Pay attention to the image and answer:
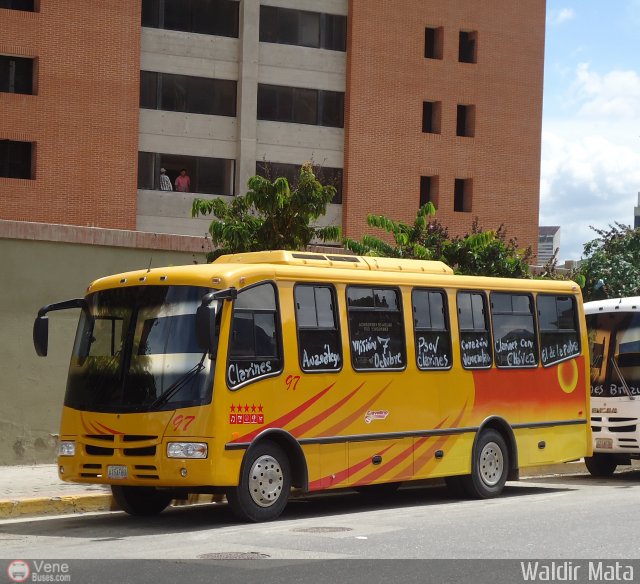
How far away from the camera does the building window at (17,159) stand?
4356 centimetres

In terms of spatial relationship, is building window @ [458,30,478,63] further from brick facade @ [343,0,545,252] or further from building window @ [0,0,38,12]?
building window @ [0,0,38,12]

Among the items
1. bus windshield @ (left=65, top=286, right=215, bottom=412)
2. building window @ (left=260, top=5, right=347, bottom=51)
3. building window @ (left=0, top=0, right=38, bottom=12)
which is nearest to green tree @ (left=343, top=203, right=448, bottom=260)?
bus windshield @ (left=65, top=286, right=215, bottom=412)

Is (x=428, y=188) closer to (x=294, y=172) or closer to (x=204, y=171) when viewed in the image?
(x=294, y=172)

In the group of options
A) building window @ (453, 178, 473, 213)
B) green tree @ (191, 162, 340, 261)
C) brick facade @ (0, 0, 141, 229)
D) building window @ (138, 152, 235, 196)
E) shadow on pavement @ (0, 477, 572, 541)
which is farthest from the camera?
building window @ (453, 178, 473, 213)

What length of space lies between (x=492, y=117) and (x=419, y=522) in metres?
40.0

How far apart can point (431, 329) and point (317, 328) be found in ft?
7.13

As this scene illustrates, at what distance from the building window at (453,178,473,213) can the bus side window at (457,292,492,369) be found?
112 ft

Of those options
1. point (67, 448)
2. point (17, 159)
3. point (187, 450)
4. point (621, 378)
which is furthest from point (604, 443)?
point (17, 159)

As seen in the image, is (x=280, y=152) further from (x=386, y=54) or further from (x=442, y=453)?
(x=442, y=453)

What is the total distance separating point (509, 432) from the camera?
17.9 m

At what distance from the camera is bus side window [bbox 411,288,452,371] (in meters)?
16.8

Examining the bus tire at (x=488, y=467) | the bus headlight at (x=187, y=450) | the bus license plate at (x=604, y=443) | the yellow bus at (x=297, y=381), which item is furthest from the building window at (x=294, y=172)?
the bus headlight at (x=187, y=450)

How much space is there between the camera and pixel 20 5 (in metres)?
43.5

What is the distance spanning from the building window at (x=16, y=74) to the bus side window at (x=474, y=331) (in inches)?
1159
